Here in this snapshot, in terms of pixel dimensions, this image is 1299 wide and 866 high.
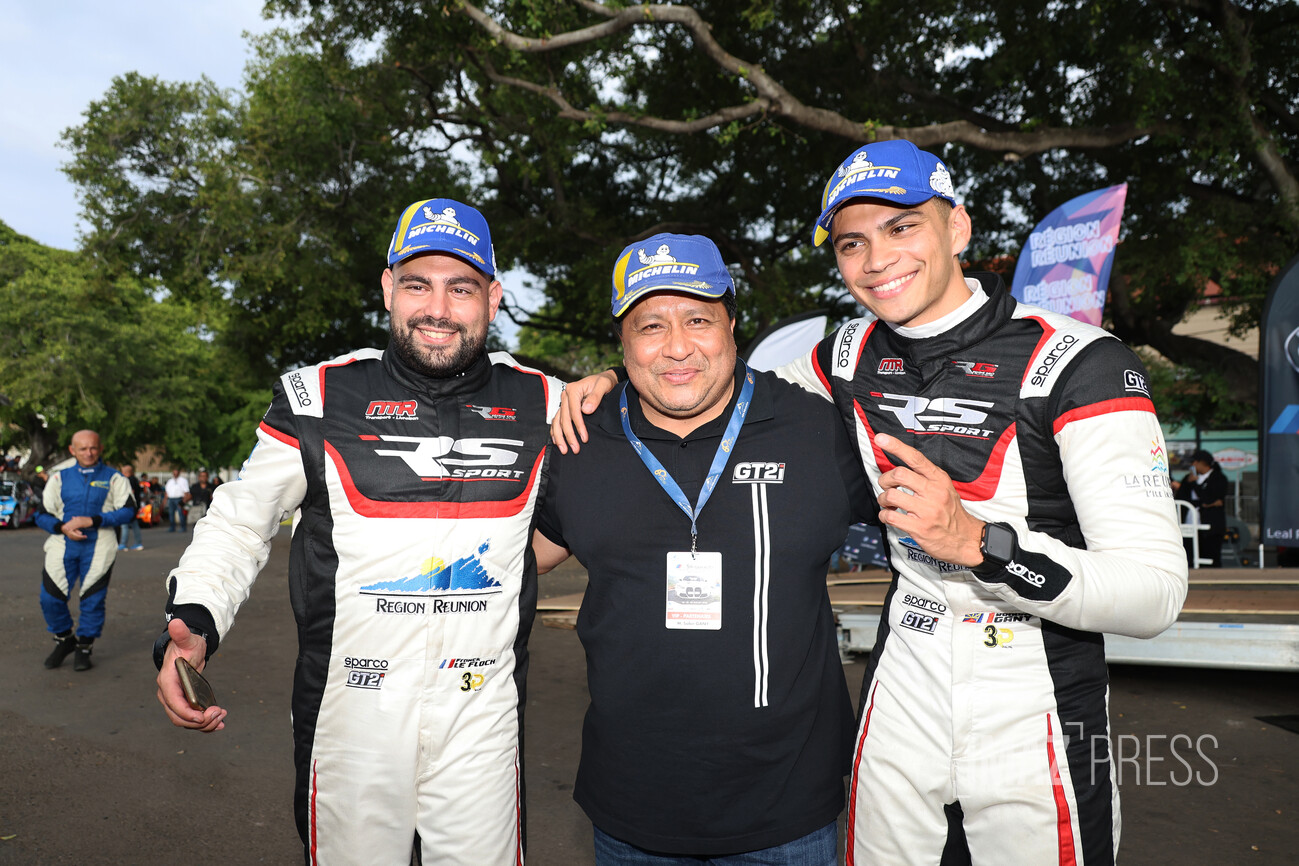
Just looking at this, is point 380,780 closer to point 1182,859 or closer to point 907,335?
point 907,335

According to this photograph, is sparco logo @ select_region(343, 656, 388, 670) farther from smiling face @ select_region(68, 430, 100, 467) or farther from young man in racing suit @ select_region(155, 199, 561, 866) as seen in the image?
smiling face @ select_region(68, 430, 100, 467)

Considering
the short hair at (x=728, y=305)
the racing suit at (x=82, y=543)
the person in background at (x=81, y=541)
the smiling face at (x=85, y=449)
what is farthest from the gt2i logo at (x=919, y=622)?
the smiling face at (x=85, y=449)

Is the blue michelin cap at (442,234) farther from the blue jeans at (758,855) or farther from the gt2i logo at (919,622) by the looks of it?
the blue jeans at (758,855)

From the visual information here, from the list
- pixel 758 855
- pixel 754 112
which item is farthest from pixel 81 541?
pixel 754 112

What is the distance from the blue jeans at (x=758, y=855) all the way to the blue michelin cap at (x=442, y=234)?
1849mm

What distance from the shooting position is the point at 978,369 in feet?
7.79

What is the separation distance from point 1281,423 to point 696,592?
816 centimetres

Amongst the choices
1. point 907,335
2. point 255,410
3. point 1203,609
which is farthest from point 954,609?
point 255,410

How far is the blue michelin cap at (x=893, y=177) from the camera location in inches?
95.3

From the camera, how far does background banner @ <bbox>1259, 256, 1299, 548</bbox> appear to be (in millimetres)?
8062

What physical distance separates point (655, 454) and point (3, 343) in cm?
3470

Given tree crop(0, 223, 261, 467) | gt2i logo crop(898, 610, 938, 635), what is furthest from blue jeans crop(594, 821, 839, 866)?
tree crop(0, 223, 261, 467)

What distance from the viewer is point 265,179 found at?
57.4 feet

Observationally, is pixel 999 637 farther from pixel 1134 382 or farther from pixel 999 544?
pixel 1134 382
